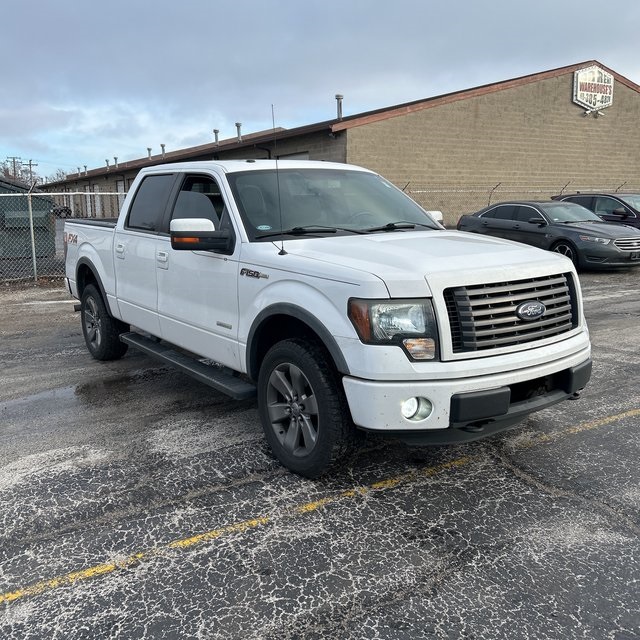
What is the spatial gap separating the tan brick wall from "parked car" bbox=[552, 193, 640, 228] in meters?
6.31

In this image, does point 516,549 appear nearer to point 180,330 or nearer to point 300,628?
point 300,628

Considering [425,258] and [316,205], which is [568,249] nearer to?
[316,205]

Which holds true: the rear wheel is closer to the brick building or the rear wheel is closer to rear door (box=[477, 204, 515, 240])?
rear door (box=[477, 204, 515, 240])

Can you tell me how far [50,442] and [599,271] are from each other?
1350cm

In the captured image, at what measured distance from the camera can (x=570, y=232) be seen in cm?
1327

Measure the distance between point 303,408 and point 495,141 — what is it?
21869 mm

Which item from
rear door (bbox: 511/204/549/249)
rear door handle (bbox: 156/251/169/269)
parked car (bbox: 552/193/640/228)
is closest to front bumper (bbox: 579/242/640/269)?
rear door (bbox: 511/204/549/249)

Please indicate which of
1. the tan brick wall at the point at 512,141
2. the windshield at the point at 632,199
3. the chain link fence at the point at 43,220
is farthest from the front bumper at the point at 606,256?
the chain link fence at the point at 43,220

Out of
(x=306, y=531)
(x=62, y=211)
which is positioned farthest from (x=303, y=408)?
(x=62, y=211)

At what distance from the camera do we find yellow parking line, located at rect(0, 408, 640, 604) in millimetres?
2760

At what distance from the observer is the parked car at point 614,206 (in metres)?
15.0

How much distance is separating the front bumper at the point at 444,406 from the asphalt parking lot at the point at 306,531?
0.47m

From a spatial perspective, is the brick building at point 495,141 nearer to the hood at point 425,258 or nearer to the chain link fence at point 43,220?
the chain link fence at point 43,220

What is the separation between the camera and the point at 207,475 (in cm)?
384
